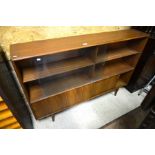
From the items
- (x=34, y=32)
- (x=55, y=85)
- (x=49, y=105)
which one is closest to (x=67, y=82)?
(x=55, y=85)

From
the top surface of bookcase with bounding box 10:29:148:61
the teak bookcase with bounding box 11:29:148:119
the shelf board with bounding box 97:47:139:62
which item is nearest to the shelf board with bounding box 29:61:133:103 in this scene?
the teak bookcase with bounding box 11:29:148:119

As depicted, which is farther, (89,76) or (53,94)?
(89,76)

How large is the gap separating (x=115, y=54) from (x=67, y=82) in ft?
2.76

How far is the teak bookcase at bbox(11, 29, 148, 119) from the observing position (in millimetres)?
1221

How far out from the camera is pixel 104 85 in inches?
73.1

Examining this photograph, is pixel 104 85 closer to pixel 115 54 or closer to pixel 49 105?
pixel 115 54

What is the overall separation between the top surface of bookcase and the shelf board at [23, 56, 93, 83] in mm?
254

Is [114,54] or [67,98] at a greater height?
[114,54]

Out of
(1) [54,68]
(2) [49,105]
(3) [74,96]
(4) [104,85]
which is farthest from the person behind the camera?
(4) [104,85]
